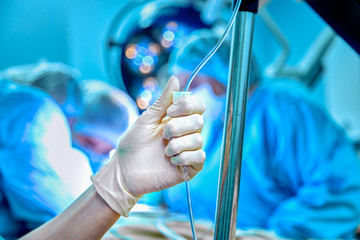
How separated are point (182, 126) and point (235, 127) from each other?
0.13 m

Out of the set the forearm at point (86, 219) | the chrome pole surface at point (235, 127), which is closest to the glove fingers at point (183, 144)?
the chrome pole surface at point (235, 127)

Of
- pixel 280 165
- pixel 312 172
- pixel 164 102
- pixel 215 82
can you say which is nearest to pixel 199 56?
pixel 215 82

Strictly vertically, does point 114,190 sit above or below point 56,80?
below

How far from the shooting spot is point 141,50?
6.56ft

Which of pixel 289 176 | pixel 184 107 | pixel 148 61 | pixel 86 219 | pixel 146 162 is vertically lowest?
pixel 86 219

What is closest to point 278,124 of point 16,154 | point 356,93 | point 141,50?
point 356,93

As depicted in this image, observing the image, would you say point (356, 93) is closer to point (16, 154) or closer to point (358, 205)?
point (358, 205)

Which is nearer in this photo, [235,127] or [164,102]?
[235,127]

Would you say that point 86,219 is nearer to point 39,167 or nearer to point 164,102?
point 164,102

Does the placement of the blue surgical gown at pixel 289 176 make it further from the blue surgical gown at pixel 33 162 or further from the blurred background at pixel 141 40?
the blue surgical gown at pixel 33 162

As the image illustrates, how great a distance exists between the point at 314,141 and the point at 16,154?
1.49 m

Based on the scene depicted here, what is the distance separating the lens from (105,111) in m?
1.92

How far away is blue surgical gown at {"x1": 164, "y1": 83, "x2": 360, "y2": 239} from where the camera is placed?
1968mm

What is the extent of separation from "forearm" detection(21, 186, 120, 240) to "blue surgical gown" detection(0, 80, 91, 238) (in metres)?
0.72
